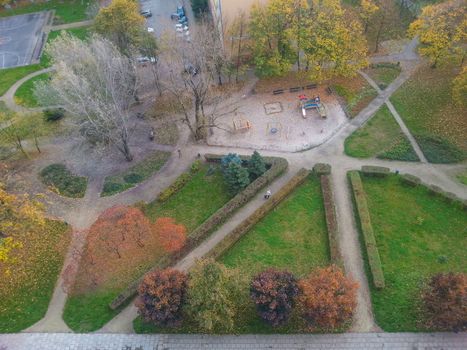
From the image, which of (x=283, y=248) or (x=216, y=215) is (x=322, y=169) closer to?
(x=283, y=248)

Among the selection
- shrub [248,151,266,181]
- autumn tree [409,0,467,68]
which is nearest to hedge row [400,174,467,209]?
shrub [248,151,266,181]

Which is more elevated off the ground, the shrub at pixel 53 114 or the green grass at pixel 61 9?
the green grass at pixel 61 9

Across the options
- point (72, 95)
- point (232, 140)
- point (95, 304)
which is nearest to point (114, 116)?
point (72, 95)

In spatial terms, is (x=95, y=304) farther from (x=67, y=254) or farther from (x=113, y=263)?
(x=67, y=254)

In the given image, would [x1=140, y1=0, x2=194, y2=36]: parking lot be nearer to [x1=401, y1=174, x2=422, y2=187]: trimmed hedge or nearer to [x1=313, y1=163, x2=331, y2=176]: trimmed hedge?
[x1=313, y1=163, x2=331, y2=176]: trimmed hedge

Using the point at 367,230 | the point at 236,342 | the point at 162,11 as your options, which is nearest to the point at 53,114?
the point at 162,11

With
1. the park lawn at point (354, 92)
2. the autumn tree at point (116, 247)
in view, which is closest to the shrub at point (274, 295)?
the autumn tree at point (116, 247)

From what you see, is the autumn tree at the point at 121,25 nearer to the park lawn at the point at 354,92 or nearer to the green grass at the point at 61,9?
the green grass at the point at 61,9
